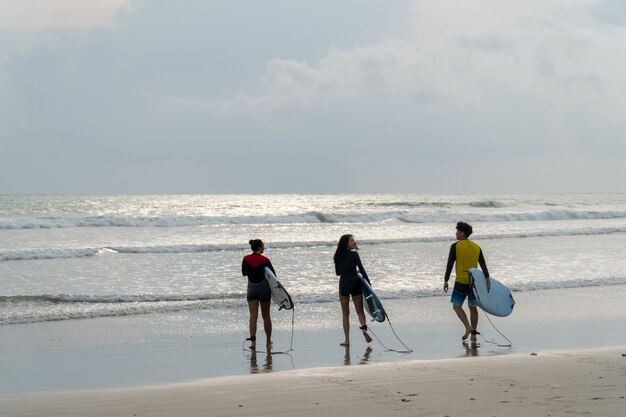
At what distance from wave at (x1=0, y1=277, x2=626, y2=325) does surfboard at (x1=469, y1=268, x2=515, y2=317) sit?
13.7 feet

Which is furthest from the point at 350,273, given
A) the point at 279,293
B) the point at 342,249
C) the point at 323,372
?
the point at 323,372

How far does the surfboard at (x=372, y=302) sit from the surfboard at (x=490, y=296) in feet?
4.35

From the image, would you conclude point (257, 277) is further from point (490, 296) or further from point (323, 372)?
point (490, 296)

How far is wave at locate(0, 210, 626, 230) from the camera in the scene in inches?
1649

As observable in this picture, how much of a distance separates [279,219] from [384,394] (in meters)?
41.7

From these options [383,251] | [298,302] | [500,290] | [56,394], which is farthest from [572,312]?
[383,251]

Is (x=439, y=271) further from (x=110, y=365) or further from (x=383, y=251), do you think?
(x=110, y=365)

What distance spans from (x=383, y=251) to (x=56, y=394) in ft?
62.0

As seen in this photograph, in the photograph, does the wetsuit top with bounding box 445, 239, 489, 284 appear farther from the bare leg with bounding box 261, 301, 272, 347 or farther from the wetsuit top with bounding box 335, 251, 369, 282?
the bare leg with bounding box 261, 301, 272, 347

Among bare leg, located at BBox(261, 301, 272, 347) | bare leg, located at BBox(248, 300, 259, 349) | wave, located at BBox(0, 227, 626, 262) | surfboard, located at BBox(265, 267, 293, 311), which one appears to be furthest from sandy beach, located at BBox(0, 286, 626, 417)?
wave, located at BBox(0, 227, 626, 262)

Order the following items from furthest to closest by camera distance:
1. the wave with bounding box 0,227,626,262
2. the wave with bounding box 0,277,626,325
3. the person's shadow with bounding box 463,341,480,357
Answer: the wave with bounding box 0,227,626,262, the wave with bounding box 0,277,626,325, the person's shadow with bounding box 463,341,480,357

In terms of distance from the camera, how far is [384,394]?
701cm

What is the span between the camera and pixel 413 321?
12164 millimetres

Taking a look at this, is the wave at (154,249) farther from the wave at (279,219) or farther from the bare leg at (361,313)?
the bare leg at (361,313)
